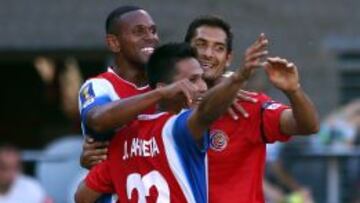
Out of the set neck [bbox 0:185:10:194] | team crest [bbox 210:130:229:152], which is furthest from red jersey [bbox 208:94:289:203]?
neck [bbox 0:185:10:194]

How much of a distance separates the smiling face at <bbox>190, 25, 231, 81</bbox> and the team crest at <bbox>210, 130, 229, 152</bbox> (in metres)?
0.29

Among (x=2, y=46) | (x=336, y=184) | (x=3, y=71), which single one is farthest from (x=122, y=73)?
(x=3, y=71)

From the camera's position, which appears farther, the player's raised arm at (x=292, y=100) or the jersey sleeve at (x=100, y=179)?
the jersey sleeve at (x=100, y=179)

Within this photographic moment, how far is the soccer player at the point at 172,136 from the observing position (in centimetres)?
646

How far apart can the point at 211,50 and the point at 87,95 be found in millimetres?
674

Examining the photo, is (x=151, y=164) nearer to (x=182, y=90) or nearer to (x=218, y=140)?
(x=182, y=90)

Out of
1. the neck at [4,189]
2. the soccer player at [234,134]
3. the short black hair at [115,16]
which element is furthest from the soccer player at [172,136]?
the neck at [4,189]

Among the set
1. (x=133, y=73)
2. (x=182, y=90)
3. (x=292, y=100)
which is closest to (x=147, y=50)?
(x=133, y=73)

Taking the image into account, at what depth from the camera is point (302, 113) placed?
22.5 ft

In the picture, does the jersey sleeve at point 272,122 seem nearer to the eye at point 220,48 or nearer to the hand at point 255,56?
the eye at point 220,48

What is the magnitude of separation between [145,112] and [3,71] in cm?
1170

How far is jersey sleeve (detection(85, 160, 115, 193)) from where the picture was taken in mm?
7039

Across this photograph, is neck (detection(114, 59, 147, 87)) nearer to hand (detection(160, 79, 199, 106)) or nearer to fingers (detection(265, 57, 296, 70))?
hand (detection(160, 79, 199, 106))

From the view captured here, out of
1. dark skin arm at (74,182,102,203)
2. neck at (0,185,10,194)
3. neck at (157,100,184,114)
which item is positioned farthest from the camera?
neck at (0,185,10,194)
